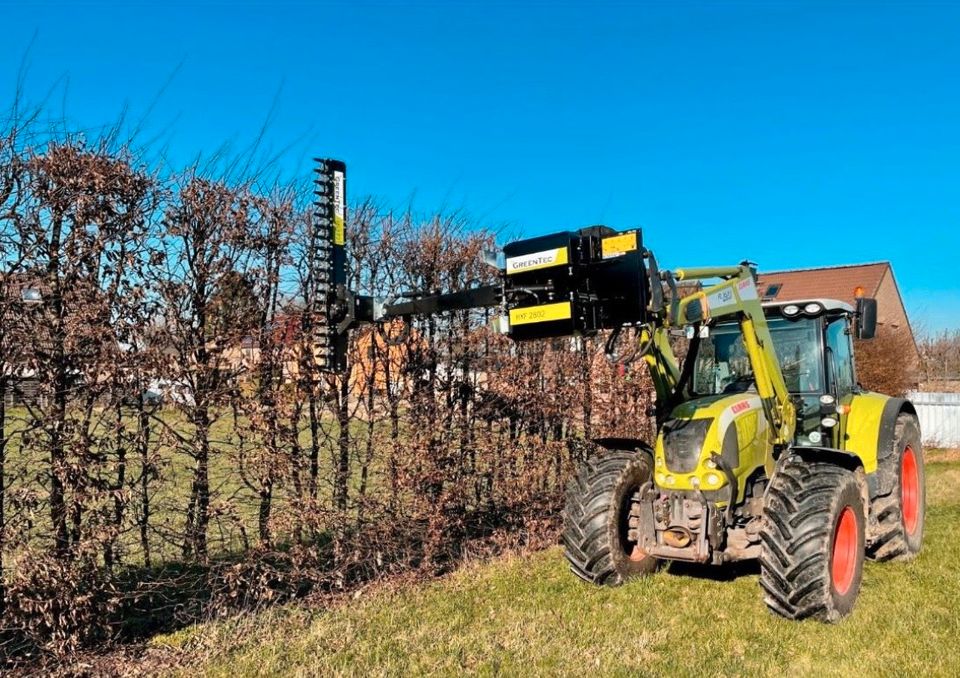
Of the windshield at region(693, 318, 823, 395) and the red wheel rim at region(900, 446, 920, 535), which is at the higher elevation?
the windshield at region(693, 318, 823, 395)

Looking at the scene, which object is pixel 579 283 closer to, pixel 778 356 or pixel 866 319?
pixel 778 356

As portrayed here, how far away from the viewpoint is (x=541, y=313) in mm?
3994

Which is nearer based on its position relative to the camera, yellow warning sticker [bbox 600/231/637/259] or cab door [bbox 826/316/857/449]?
yellow warning sticker [bbox 600/231/637/259]

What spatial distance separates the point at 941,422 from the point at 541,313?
19058mm

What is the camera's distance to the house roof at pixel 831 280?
27.5m

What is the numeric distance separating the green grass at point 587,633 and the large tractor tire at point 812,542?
0.15 metres

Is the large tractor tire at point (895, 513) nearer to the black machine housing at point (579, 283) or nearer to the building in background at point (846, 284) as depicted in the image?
the black machine housing at point (579, 283)

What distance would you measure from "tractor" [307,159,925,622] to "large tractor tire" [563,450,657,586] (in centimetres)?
1

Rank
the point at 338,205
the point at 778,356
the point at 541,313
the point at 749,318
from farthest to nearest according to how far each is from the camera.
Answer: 1. the point at 778,356
2. the point at 749,318
3. the point at 338,205
4. the point at 541,313

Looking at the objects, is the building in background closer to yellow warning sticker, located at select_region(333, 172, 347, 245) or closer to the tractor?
the tractor

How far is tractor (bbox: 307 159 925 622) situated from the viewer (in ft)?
13.4

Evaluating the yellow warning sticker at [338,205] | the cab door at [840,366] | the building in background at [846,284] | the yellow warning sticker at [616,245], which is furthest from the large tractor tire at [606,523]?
the building in background at [846,284]

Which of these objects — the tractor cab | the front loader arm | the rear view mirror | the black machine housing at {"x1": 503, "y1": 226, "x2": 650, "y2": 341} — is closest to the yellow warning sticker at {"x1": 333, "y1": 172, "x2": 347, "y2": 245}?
the black machine housing at {"x1": 503, "y1": 226, "x2": 650, "y2": 341}

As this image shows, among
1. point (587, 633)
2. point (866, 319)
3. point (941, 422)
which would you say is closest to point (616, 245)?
point (587, 633)
